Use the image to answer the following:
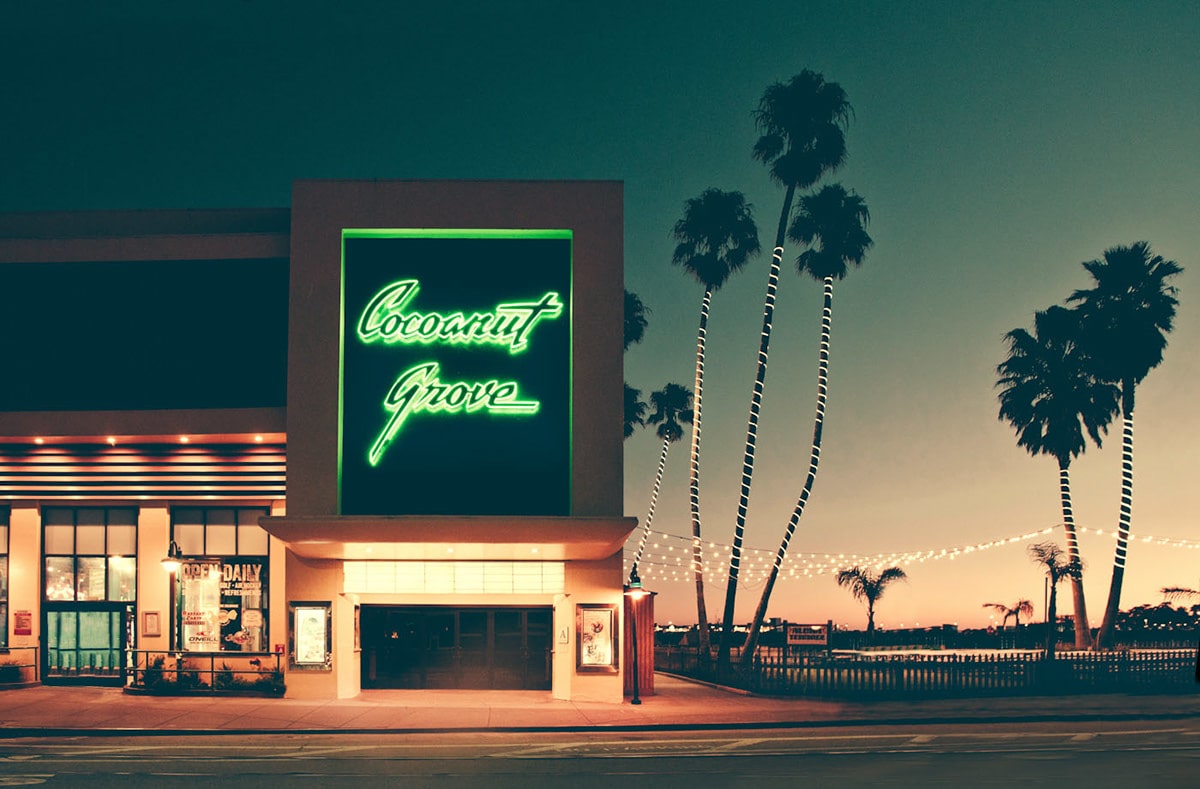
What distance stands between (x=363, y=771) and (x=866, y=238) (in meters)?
27.7

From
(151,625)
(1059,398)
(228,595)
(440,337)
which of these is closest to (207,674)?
(228,595)

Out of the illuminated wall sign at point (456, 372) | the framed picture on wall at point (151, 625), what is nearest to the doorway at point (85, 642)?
the framed picture on wall at point (151, 625)

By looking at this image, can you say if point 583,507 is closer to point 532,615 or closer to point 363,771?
point 532,615

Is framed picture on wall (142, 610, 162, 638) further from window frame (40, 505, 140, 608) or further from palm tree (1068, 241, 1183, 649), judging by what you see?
palm tree (1068, 241, 1183, 649)

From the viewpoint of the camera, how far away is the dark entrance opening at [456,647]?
31562 mm

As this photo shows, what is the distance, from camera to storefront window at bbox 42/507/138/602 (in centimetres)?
3169

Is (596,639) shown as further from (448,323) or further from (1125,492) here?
(1125,492)

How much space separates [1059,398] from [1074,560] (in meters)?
7.06

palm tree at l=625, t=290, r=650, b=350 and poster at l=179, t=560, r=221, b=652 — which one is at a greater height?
palm tree at l=625, t=290, r=650, b=350

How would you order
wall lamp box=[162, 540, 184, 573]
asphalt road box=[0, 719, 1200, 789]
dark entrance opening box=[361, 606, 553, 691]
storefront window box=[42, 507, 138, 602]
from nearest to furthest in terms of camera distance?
asphalt road box=[0, 719, 1200, 789], wall lamp box=[162, 540, 184, 573], dark entrance opening box=[361, 606, 553, 691], storefront window box=[42, 507, 138, 602]

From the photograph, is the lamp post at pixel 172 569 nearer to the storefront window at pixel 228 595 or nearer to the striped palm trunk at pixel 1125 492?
the storefront window at pixel 228 595

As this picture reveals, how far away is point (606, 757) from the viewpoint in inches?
739

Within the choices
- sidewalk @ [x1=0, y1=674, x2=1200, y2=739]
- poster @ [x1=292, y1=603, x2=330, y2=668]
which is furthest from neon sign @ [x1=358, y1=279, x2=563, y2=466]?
sidewalk @ [x1=0, y1=674, x2=1200, y2=739]

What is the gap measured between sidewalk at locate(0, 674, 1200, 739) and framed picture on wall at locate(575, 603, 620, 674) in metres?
1.00
